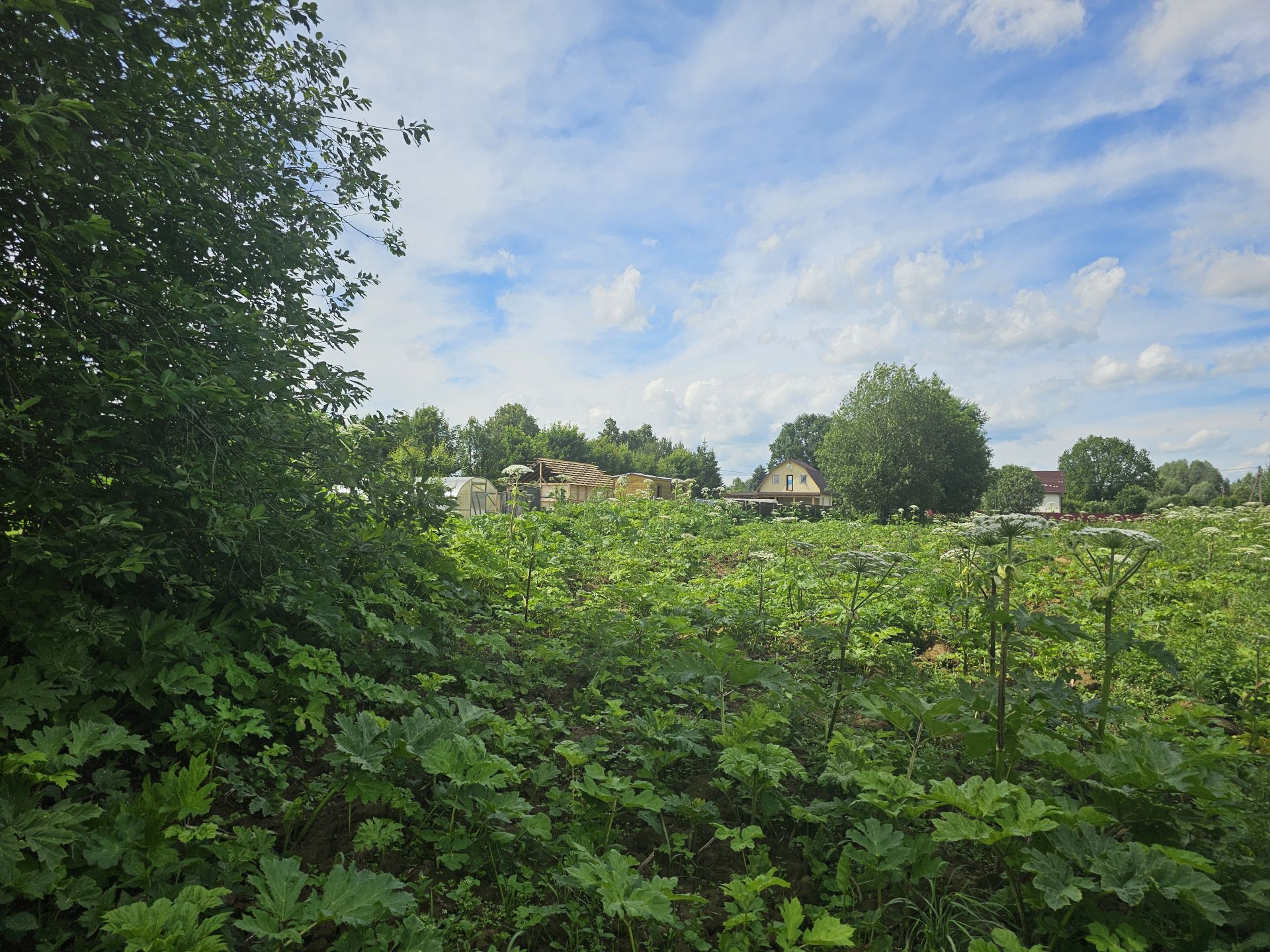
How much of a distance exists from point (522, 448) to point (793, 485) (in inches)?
1175

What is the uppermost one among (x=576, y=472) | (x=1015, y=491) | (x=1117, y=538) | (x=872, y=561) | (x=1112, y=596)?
Result: (x=576, y=472)

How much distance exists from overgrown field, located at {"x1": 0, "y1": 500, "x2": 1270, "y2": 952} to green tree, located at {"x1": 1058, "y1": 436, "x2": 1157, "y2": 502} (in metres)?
62.3

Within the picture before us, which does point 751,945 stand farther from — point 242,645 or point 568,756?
point 242,645

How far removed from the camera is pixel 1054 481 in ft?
216

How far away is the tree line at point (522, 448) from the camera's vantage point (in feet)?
14.0

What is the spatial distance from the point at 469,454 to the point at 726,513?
3493 cm

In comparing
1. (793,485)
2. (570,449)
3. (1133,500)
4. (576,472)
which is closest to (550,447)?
(570,449)

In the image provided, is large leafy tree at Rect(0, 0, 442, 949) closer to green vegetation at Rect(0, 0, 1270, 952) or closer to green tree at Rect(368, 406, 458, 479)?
green vegetation at Rect(0, 0, 1270, 952)

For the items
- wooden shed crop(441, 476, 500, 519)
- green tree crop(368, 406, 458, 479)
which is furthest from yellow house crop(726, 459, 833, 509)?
→ green tree crop(368, 406, 458, 479)

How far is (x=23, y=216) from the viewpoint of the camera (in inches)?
93.1

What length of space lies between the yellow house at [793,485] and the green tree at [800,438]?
48.5 ft

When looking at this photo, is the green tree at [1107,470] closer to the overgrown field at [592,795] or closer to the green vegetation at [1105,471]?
the green vegetation at [1105,471]

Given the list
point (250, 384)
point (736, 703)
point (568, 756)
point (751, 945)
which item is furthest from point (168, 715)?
point (736, 703)

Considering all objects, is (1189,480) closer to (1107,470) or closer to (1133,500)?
(1107,470)
